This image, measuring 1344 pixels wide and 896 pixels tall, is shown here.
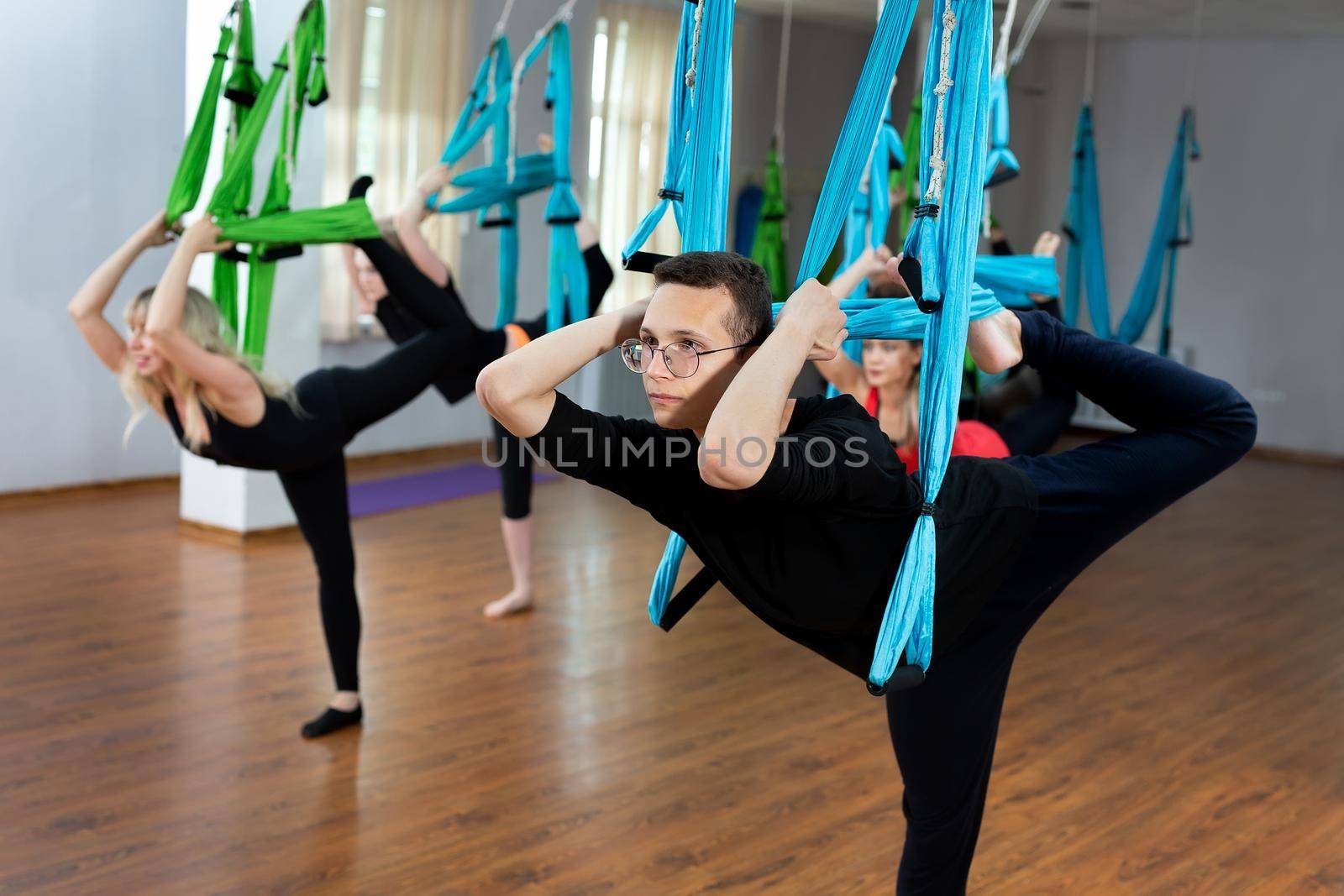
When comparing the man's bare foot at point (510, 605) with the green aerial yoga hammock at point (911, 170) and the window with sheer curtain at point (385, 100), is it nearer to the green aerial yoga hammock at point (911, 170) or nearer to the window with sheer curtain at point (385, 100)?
the green aerial yoga hammock at point (911, 170)

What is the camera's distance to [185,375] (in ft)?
10.3

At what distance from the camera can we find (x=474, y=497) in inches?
263

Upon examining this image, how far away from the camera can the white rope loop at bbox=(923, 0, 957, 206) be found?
1713mm

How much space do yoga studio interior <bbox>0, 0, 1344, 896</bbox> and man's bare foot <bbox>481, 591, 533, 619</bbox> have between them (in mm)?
63

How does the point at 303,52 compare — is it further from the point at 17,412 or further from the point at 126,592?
the point at 17,412

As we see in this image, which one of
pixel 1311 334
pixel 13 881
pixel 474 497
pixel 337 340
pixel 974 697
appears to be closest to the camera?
pixel 974 697

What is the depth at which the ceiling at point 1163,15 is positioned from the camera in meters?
7.69

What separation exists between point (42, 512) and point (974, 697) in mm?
5083

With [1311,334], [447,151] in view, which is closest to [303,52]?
[447,151]

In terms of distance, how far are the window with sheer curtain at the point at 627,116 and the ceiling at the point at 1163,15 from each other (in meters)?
0.77

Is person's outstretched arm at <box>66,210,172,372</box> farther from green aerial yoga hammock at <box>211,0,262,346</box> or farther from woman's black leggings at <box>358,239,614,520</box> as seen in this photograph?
woman's black leggings at <box>358,239,614,520</box>

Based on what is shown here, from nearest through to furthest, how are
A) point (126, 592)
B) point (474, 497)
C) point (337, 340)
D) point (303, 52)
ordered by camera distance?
1. point (303, 52)
2. point (126, 592)
3. point (474, 497)
4. point (337, 340)

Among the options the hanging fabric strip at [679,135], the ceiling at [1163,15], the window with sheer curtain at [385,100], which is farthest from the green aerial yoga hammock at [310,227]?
the ceiling at [1163,15]

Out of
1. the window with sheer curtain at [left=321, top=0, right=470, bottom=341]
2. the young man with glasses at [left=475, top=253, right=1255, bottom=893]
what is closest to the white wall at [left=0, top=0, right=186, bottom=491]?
the window with sheer curtain at [left=321, top=0, right=470, bottom=341]
